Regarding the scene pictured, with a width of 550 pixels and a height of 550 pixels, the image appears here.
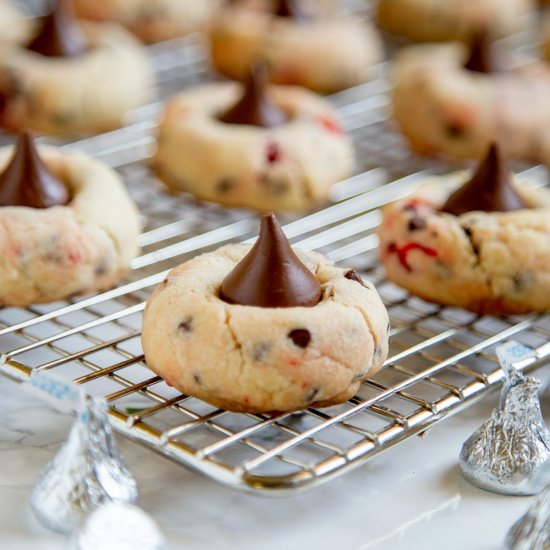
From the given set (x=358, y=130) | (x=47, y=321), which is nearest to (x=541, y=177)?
(x=358, y=130)

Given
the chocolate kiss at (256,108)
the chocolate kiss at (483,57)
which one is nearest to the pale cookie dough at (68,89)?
the chocolate kiss at (256,108)

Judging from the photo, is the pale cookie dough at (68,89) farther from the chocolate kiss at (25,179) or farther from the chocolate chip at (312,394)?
the chocolate chip at (312,394)

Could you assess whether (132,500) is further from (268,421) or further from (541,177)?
(541,177)

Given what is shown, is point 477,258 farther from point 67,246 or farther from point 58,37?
point 58,37

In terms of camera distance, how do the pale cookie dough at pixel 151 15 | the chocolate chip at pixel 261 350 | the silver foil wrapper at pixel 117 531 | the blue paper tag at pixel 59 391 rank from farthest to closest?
the pale cookie dough at pixel 151 15 < the chocolate chip at pixel 261 350 < the blue paper tag at pixel 59 391 < the silver foil wrapper at pixel 117 531

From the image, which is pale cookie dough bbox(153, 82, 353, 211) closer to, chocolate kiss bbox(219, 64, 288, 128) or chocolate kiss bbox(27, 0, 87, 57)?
chocolate kiss bbox(219, 64, 288, 128)

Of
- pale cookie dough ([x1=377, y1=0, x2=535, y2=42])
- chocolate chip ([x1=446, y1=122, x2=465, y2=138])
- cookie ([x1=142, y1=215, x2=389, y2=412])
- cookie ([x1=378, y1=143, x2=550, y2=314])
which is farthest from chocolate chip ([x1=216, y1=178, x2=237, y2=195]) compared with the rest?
pale cookie dough ([x1=377, y1=0, x2=535, y2=42])
